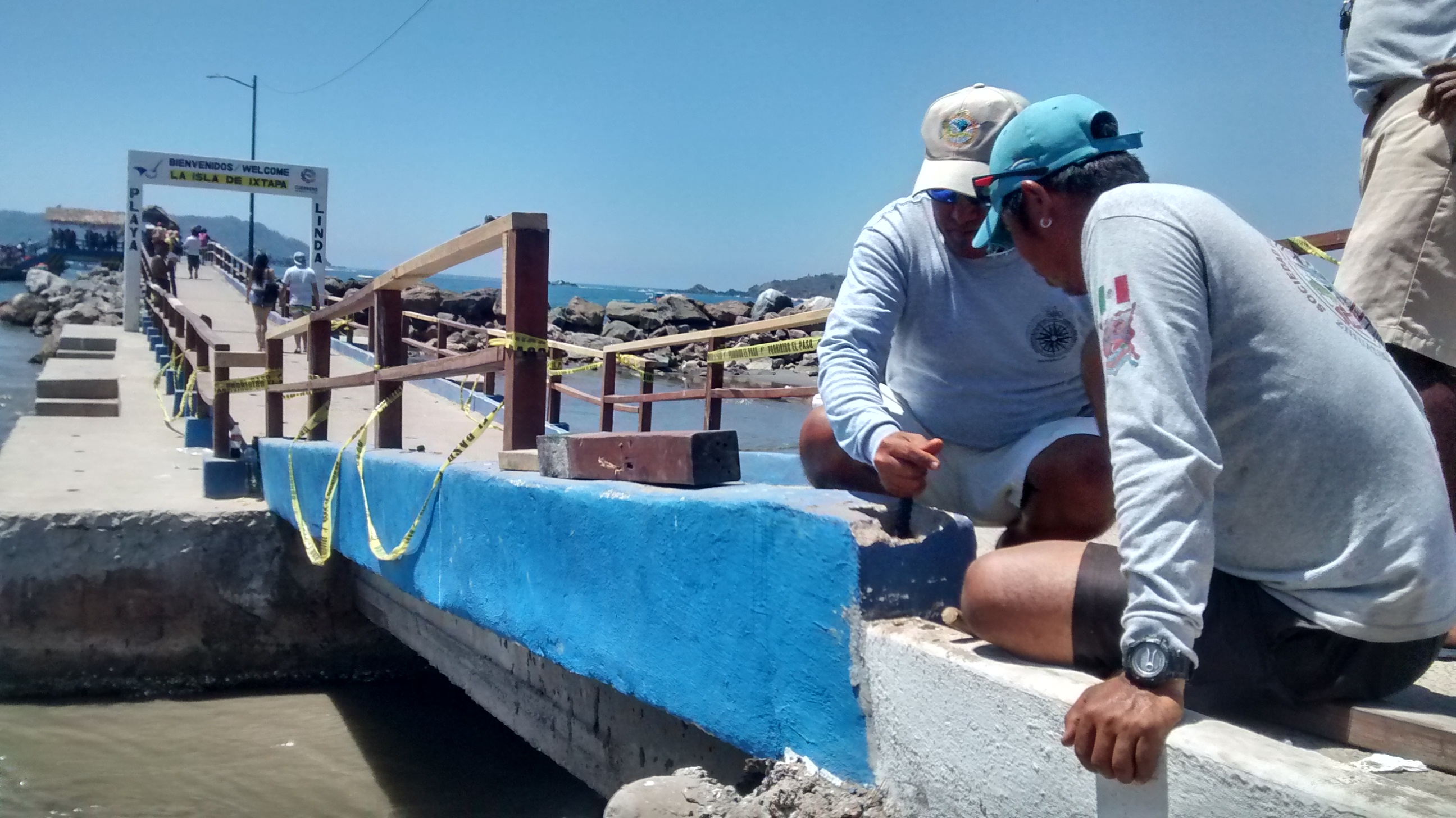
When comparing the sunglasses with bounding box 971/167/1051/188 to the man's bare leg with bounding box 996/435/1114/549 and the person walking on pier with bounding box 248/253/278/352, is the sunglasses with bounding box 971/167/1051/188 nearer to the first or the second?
the man's bare leg with bounding box 996/435/1114/549

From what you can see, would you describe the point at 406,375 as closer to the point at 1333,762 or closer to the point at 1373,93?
the point at 1373,93

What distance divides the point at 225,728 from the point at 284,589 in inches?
29.1

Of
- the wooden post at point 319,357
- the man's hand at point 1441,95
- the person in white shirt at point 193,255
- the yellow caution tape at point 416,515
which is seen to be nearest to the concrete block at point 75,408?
the wooden post at point 319,357

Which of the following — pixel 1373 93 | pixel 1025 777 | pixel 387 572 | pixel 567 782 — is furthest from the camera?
pixel 567 782

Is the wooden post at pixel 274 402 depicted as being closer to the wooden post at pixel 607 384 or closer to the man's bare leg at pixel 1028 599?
the wooden post at pixel 607 384

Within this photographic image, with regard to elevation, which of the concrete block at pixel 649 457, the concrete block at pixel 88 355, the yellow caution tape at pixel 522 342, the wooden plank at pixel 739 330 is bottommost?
the concrete block at pixel 649 457

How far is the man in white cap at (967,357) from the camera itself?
2309 mm

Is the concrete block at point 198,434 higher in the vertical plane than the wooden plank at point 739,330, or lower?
lower

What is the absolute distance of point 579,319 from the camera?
34.8m

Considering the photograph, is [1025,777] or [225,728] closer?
[1025,777]

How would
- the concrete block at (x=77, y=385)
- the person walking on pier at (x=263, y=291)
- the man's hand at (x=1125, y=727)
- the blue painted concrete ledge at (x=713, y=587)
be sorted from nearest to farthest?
the man's hand at (x=1125, y=727), the blue painted concrete ledge at (x=713, y=587), the concrete block at (x=77, y=385), the person walking on pier at (x=263, y=291)

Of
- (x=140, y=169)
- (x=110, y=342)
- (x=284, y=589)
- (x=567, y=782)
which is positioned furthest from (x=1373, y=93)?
(x=140, y=169)

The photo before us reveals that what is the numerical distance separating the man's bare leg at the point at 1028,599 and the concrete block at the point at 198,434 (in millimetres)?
7216

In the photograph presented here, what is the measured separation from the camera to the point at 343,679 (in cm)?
559
